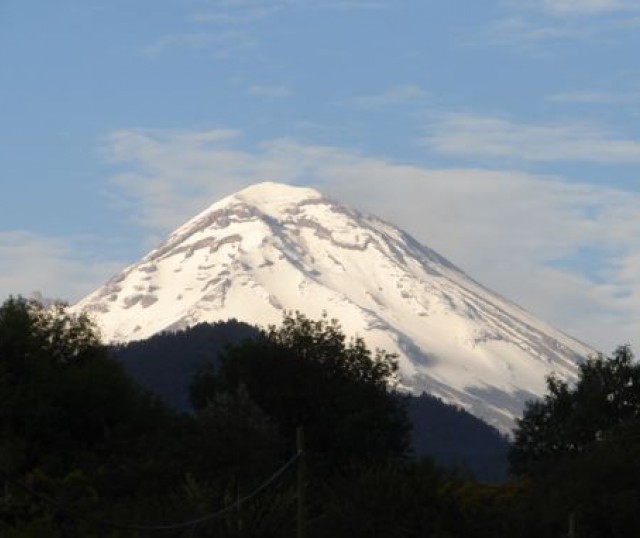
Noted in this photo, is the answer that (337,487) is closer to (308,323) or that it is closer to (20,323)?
(20,323)

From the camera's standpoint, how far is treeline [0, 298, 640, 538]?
61.4m

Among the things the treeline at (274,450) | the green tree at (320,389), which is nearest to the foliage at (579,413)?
the treeline at (274,450)

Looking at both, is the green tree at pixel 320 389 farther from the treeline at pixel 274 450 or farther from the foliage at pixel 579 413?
the foliage at pixel 579 413

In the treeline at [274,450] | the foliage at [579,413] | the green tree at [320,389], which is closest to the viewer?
the treeline at [274,450]

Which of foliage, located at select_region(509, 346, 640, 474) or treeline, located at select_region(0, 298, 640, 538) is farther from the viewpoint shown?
foliage, located at select_region(509, 346, 640, 474)

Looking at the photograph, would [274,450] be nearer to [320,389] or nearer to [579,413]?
[320,389]

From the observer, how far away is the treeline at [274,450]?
6135cm

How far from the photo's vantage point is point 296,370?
112375 millimetres

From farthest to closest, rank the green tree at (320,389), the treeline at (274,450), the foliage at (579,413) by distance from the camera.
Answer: the foliage at (579,413)
the green tree at (320,389)
the treeline at (274,450)

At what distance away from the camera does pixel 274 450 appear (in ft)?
302

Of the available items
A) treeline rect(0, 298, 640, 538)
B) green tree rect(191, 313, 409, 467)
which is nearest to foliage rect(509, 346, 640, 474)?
treeline rect(0, 298, 640, 538)

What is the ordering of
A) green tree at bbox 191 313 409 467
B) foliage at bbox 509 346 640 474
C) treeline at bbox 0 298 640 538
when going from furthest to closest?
foliage at bbox 509 346 640 474, green tree at bbox 191 313 409 467, treeline at bbox 0 298 640 538

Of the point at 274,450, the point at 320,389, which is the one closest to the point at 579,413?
the point at 320,389

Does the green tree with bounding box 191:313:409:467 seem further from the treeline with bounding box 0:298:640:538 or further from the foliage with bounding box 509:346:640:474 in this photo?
the foliage with bounding box 509:346:640:474
